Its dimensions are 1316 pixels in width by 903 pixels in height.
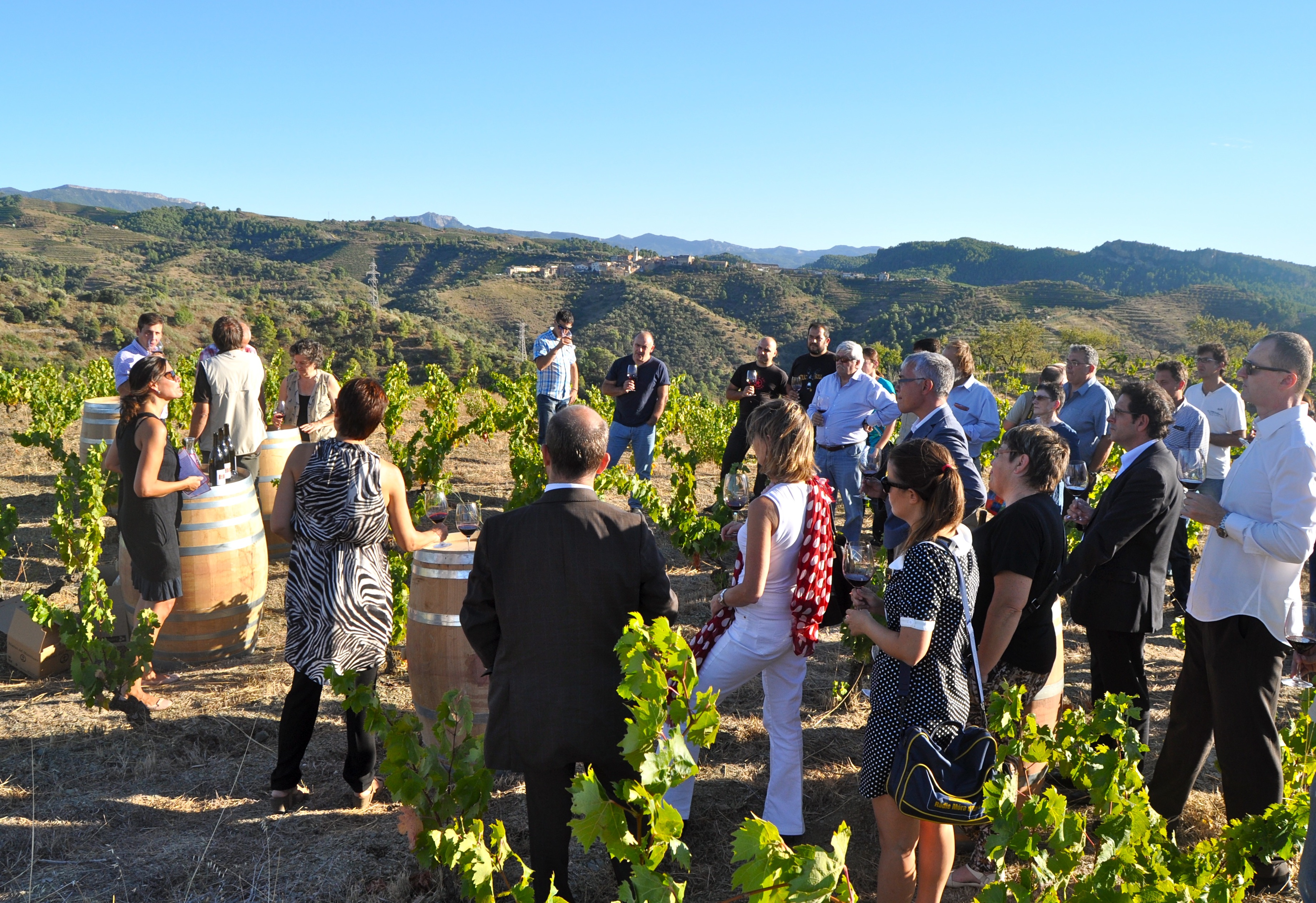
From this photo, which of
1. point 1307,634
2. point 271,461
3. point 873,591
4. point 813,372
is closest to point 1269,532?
point 1307,634

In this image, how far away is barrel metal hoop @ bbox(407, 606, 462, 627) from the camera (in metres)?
3.05

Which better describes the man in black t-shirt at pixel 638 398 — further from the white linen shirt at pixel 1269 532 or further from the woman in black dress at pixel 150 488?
the white linen shirt at pixel 1269 532

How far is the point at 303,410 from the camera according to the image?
5688 mm

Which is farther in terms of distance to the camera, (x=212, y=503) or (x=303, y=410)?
(x=303, y=410)

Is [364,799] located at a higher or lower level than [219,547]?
lower

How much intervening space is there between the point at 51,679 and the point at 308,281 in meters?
55.0

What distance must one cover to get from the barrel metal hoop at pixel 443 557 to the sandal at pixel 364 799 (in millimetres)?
847

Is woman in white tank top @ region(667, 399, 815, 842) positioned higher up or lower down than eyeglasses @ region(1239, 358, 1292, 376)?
lower down

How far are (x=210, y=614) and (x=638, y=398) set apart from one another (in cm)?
350

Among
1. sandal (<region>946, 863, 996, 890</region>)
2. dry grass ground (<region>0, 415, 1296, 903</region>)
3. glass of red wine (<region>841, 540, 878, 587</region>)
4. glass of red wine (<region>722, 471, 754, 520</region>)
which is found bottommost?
dry grass ground (<region>0, 415, 1296, 903</region>)

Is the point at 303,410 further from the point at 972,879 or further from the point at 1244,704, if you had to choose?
the point at 1244,704

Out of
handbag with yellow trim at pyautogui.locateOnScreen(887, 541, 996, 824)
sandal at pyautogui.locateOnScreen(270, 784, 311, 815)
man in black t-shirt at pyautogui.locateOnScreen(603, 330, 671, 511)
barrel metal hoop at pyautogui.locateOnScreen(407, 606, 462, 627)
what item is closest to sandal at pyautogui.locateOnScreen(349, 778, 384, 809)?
sandal at pyautogui.locateOnScreen(270, 784, 311, 815)

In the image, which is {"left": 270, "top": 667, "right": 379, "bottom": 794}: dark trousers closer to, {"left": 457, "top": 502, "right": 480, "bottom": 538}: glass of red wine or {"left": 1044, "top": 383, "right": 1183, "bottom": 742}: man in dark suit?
{"left": 457, "top": 502, "right": 480, "bottom": 538}: glass of red wine

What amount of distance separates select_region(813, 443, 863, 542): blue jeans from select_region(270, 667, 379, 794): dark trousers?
3.53 meters
